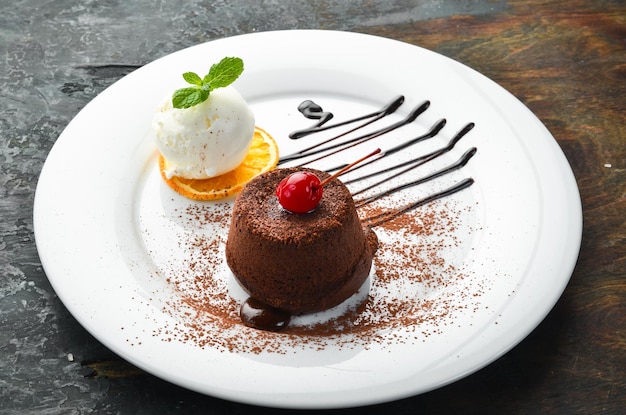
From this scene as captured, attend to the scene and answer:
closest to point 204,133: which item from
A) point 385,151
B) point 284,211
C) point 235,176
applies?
point 235,176

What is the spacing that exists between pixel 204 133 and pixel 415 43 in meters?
1.33

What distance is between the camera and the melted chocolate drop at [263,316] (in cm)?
239

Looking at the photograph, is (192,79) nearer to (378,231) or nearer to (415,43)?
(378,231)

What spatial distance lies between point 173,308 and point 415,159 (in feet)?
3.97

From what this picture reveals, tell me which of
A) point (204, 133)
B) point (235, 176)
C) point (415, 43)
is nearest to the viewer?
point (204, 133)

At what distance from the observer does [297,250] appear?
234cm

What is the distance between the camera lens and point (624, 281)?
253 cm

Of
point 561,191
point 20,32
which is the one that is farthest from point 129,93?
point 561,191

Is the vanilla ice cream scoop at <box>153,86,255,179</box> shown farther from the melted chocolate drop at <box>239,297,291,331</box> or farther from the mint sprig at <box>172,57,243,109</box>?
the melted chocolate drop at <box>239,297,291,331</box>

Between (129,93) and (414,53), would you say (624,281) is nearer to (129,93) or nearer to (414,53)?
(414,53)

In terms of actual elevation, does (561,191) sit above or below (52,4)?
below

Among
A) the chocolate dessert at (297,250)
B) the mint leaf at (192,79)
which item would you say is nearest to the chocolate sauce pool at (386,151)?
the chocolate dessert at (297,250)

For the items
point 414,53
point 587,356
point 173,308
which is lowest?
point 587,356

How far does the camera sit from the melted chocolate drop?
2.39 meters
